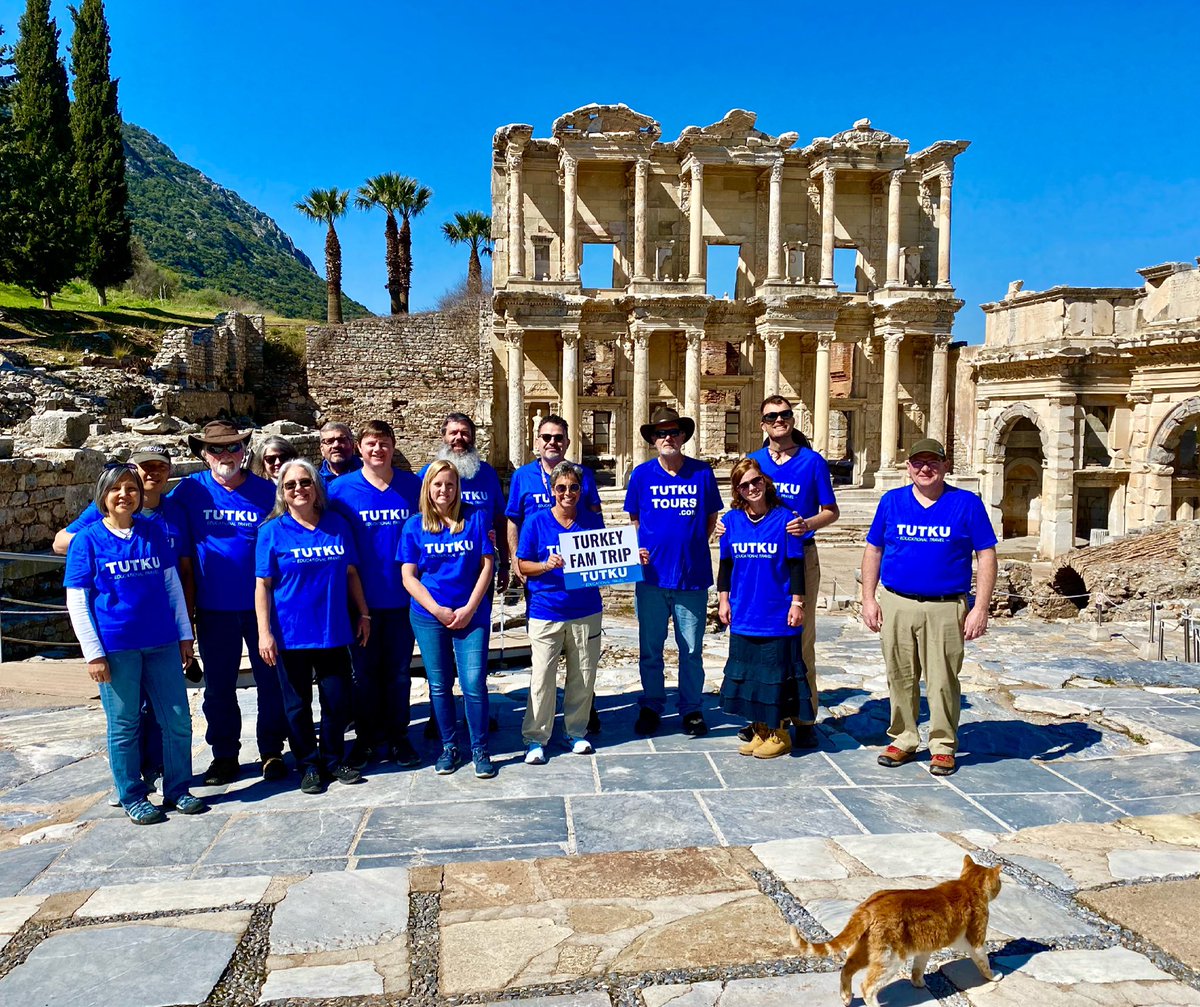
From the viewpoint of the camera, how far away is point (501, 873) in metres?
3.75

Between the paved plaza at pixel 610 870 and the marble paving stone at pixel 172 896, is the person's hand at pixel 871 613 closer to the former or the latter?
the paved plaza at pixel 610 870

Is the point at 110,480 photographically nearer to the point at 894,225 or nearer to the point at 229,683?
Result: the point at 229,683

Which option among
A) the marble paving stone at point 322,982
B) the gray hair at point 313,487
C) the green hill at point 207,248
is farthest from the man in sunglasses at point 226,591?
the green hill at point 207,248

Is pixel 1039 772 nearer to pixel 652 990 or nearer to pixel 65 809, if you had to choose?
pixel 652 990

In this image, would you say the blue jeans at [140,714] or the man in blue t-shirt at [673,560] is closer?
the blue jeans at [140,714]

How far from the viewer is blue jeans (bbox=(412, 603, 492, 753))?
5062 mm

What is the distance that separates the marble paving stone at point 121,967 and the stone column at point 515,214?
2678 centimetres

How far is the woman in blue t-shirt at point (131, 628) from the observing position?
434 cm

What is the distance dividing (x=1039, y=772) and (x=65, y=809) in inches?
221

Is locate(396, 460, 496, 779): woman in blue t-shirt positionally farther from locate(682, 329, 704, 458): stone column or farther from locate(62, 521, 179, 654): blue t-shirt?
locate(682, 329, 704, 458): stone column

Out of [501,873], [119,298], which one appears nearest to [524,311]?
[119,298]

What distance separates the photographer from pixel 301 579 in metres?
4.79

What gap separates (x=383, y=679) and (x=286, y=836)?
4.21ft

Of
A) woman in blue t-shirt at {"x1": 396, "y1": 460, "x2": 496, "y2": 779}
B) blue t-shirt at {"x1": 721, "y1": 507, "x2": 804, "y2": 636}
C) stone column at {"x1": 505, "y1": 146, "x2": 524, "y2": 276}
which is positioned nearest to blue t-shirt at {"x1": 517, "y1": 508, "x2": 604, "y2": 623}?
woman in blue t-shirt at {"x1": 396, "y1": 460, "x2": 496, "y2": 779}
